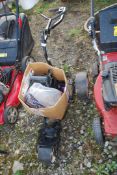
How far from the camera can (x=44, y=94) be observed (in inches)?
135

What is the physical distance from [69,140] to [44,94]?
552 millimetres

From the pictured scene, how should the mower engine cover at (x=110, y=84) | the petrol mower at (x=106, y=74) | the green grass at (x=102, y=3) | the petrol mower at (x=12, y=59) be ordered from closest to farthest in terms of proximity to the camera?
the mower engine cover at (x=110, y=84) < the petrol mower at (x=106, y=74) < the petrol mower at (x=12, y=59) < the green grass at (x=102, y=3)

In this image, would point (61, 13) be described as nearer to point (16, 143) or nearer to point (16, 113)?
point (16, 113)

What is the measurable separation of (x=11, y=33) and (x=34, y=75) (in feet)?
2.36

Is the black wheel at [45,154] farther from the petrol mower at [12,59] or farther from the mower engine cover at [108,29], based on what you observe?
the mower engine cover at [108,29]

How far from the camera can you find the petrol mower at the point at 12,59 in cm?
370

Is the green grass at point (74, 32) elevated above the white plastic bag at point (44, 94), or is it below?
above

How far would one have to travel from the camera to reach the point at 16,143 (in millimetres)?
3664

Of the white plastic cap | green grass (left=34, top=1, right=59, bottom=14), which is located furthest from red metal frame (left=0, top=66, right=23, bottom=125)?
the white plastic cap

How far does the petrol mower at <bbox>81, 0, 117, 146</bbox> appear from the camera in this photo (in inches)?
112

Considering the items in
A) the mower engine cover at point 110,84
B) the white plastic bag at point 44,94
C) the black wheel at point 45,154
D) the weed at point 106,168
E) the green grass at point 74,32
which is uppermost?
the mower engine cover at point 110,84

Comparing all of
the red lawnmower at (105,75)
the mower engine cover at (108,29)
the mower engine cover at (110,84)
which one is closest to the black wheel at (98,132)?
the red lawnmower at (105,75)

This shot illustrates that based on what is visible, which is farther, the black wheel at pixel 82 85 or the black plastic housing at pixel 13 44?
the black plastic housing at pixel 13 44

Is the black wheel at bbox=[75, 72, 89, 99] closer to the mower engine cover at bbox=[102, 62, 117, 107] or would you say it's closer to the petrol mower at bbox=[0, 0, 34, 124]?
the mower engine cover at bbox=[102, 62, 117, 107]
